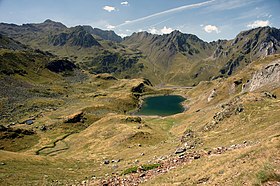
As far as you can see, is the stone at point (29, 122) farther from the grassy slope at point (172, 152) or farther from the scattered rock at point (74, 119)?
the grassy slope at point (172, 152)

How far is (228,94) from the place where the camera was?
170 meters

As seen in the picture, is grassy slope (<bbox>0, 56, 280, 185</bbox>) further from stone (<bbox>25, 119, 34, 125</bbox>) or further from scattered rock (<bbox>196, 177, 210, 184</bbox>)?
stone (<bbox>25, 119, 34, 125</bbox>)

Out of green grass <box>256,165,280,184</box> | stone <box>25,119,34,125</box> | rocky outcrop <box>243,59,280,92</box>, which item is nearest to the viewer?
green grass <box>256,165,280,184</box>

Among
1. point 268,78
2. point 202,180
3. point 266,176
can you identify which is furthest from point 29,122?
point 266,176

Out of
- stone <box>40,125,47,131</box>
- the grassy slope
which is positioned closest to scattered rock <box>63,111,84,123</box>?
stone <box>40,125,47,131</box>

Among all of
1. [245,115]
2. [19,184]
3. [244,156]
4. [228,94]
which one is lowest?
[19,184]

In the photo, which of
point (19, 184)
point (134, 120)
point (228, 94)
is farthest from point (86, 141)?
point (228, 94)

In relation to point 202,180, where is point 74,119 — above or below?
above

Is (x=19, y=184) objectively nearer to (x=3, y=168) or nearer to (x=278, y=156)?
(x=3, y=168)

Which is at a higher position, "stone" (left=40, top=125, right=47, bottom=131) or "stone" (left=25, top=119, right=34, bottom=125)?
"stone" (left=25, top=119, right=34, bottom=125)

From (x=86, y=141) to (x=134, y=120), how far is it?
2612cm

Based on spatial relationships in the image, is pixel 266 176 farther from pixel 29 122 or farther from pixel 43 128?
pixel 29 122

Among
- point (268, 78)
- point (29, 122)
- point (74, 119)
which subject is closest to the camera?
point (268, 78)

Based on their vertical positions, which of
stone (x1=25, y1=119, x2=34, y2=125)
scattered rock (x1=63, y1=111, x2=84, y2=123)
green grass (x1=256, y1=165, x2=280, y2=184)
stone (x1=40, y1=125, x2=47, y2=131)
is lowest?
green grass (x1=256, y1=165, x2=280, y2=184)
